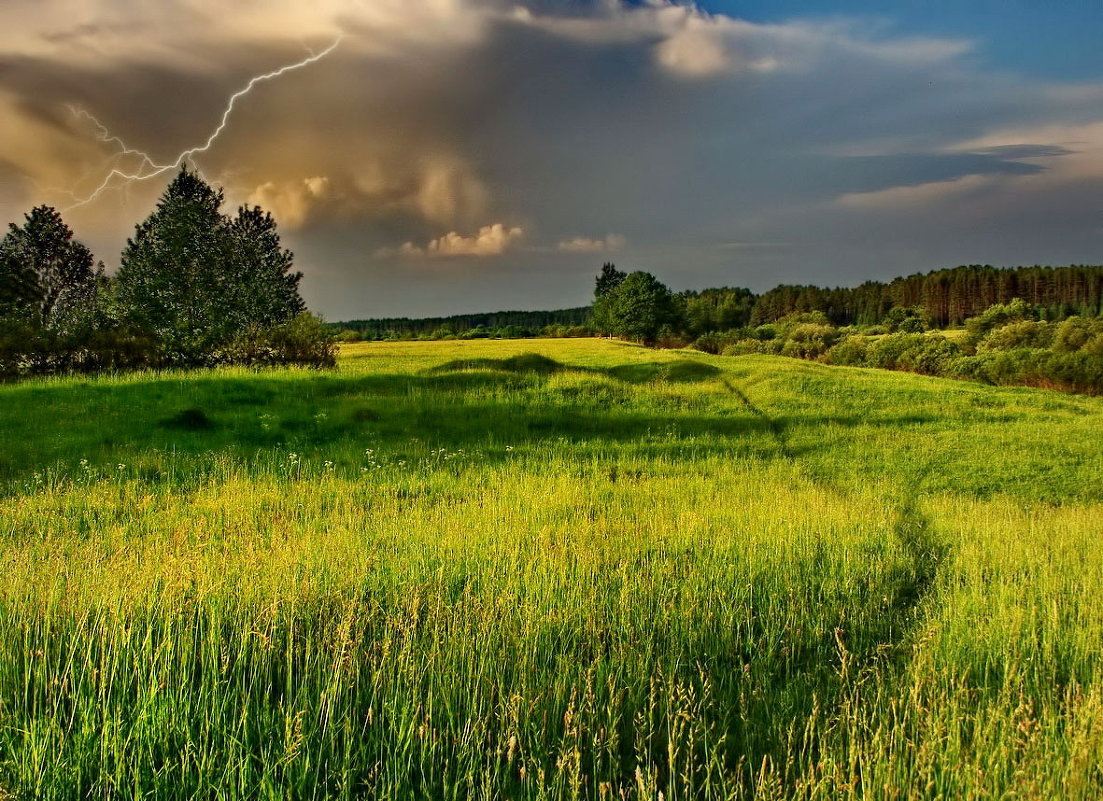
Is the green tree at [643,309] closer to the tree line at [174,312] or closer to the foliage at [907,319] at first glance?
the foliage at [907,319]

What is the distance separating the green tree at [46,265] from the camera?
161 feet

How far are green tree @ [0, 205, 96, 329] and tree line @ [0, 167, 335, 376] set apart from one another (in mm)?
198

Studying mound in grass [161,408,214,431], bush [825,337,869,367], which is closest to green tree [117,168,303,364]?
mound in grass [161,408,214,431]

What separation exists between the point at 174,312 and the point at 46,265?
32.2 metres

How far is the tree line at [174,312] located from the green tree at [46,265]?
0.20 metres

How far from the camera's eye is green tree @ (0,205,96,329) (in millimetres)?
49188

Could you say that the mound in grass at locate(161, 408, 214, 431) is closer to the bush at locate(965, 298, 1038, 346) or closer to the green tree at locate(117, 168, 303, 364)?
the green tree at locate(117, 168, 303, 364)

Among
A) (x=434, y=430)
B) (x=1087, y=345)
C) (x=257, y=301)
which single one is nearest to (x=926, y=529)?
(x=434, y=430)

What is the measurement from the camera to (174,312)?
110 feet

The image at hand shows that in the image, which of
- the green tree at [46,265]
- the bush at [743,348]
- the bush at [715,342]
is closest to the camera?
the green tree at [46,265]

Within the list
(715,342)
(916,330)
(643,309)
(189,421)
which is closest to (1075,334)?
(643,309)

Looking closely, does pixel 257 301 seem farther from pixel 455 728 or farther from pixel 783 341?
pixel 783 341

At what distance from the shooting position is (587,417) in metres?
20.4

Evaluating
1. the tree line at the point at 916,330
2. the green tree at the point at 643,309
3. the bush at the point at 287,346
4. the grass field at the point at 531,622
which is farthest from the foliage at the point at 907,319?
the grass field at the point at 531,622
